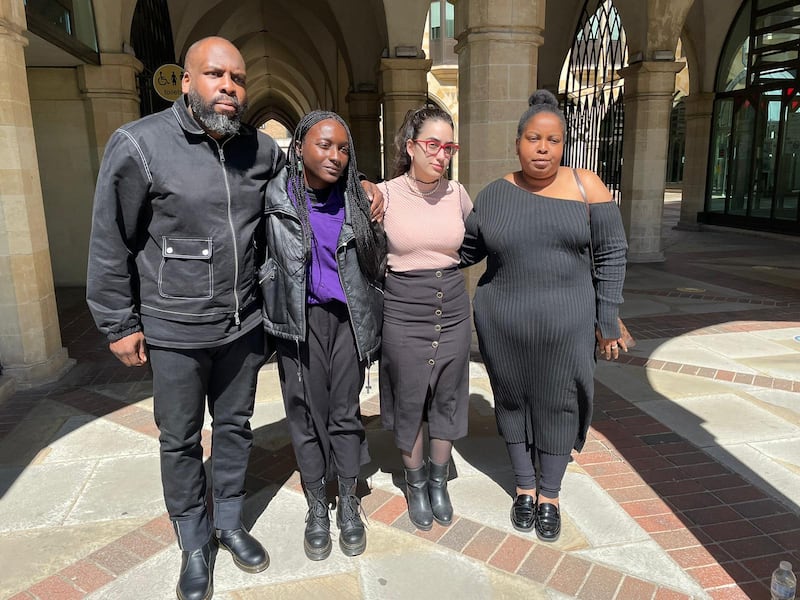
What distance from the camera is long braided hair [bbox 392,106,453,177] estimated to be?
2.74 metres

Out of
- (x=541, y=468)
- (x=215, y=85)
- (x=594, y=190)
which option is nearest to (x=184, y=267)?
(x=215, y=85)

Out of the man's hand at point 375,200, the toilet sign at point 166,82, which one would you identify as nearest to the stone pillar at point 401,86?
the toilet sign at point 166,82

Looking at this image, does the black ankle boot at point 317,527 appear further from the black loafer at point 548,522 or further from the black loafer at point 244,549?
the black loafer at point 548,522

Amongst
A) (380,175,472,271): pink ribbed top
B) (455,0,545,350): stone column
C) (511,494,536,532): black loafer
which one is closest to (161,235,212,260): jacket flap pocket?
(380,175,472,271): pink ribbed top

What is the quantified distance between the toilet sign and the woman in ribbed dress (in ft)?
26.2

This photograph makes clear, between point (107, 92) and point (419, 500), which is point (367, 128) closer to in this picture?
point (107, 92)

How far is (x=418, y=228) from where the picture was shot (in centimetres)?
279

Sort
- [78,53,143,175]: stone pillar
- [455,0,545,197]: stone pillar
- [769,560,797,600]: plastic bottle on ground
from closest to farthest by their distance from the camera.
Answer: [769,560,797,600]: plastic bottle on ground
[455,0,545,197]: stone pillar
[78,53,143,175]: stone pillar

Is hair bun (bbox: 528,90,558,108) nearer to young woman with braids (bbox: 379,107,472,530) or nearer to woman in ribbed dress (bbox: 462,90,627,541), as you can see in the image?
woman in ribbed dress (bbox: 462,90,627,541)

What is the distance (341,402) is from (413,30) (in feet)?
30.7

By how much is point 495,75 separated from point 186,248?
167 inches

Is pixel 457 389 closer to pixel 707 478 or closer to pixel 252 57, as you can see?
pixel 707 478

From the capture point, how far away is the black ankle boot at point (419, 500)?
299 cm

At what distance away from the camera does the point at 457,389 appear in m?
3.02
